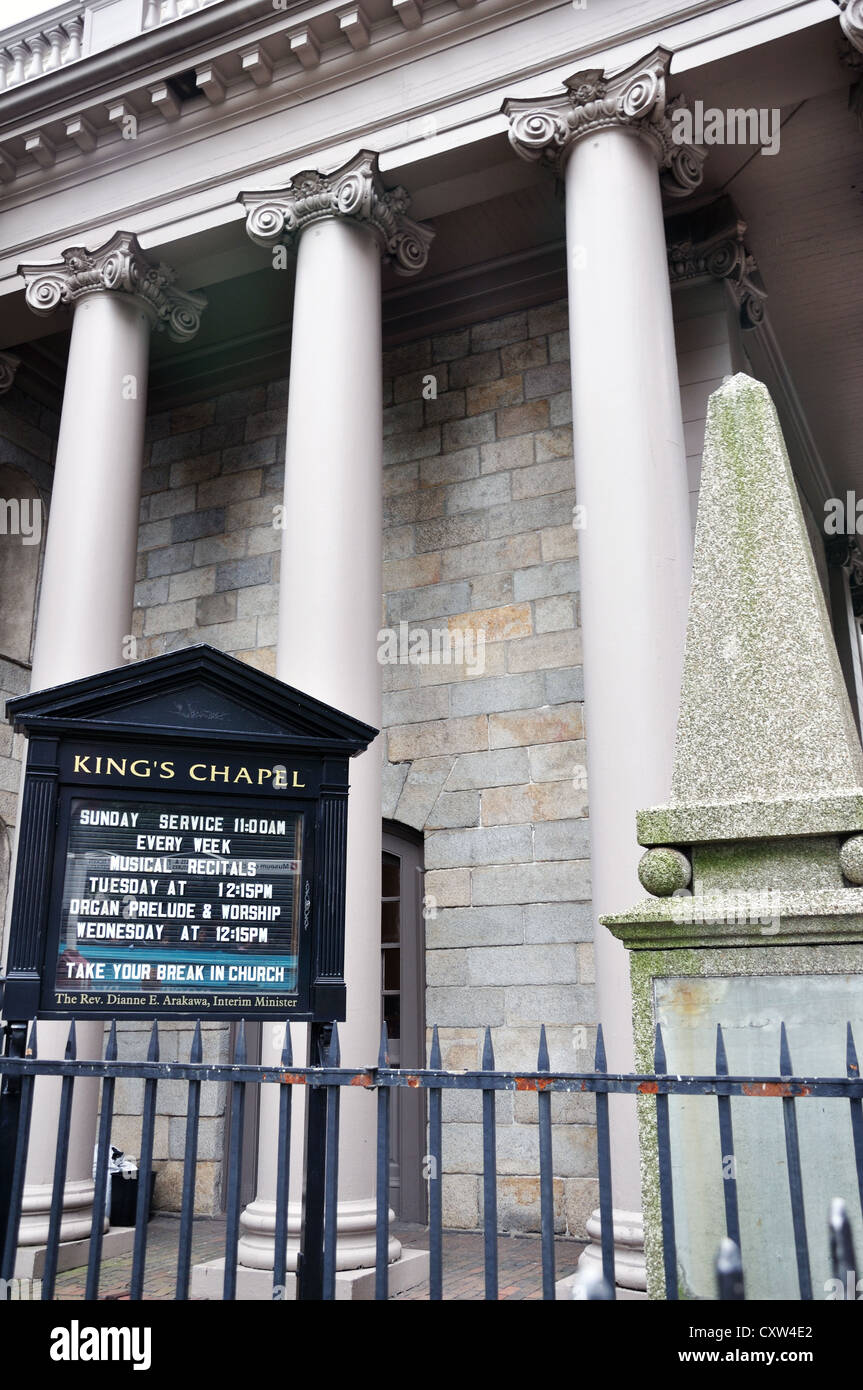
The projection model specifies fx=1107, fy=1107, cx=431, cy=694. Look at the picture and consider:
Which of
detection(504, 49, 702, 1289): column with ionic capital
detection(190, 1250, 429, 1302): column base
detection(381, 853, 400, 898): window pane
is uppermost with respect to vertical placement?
detection(504, 49, 702, 1289): column with ionic capital

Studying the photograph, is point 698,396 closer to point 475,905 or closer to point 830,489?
point 475,905

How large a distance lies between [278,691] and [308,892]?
784 millimetres

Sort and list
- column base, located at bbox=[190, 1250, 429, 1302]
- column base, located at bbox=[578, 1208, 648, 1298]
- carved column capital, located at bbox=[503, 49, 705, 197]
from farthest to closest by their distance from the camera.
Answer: carved column capital, located at bbox=[503, 49, 705, 197], column base, located at bbox=[190, 1250, 429, 1302], column base, located at bbox=[578, 1208, 648, 1298]

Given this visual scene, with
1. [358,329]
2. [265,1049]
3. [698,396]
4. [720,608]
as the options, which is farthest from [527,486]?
[720,608]

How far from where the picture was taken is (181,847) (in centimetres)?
415

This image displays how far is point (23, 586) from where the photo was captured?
1354cm

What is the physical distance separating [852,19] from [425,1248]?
31.8ft

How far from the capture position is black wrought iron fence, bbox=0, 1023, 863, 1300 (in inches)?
117

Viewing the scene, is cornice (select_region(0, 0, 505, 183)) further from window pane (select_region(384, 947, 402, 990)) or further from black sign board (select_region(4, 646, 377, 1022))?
window pane (select_region(384, 947, 402, 990))

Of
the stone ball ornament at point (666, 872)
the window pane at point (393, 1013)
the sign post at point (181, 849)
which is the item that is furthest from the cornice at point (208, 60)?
the window pane at point (393, 1013)

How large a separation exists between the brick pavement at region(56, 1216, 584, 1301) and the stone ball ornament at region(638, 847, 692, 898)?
12.7 feet

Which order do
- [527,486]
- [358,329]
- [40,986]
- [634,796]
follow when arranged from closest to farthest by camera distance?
1. [40,986]
2. [634,796]
3. [358,329]
4. [527,486]

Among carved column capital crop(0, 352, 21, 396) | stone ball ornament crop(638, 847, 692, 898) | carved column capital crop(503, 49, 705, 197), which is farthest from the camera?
carved column capital crop(0, 352, 21, 396)

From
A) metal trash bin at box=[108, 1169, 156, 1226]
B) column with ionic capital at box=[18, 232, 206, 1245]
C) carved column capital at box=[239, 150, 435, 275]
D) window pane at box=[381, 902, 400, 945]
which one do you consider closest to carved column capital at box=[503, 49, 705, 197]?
carved column capital at box=[239, 150, 435, 275]
